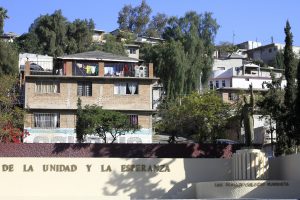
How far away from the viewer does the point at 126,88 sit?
173 feet

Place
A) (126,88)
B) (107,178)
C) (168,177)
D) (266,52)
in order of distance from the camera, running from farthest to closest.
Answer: (266,52) → (126,88) → (168,177) → (107,178)

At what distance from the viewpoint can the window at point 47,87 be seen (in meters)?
51.7

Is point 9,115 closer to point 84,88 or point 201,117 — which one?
point 84,88

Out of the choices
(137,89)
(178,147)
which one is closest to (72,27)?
(137,89)

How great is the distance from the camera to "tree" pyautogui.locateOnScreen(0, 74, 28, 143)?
36531mm

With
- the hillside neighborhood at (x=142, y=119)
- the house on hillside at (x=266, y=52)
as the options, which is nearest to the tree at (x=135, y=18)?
the hillside neighborhood at (x=142, y=119)

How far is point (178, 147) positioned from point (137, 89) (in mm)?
21777

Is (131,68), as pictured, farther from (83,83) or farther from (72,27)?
(72,27)

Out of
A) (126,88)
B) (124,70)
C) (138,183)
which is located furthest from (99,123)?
(124,70)

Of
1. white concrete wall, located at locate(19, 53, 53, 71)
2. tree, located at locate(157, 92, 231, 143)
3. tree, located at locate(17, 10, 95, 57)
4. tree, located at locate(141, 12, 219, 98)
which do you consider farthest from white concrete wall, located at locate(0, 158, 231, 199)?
tree, located at locate(17, 10, 95, 57)

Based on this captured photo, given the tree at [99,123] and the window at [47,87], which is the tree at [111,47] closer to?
the window at [47,87]

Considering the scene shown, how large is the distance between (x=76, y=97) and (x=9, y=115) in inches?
478

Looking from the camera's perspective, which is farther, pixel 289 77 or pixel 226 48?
pixel 226 48

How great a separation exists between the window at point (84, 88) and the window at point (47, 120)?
2878 millimetres
